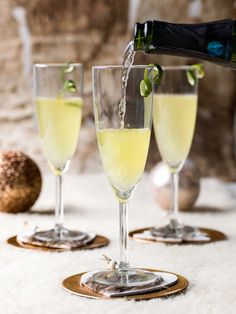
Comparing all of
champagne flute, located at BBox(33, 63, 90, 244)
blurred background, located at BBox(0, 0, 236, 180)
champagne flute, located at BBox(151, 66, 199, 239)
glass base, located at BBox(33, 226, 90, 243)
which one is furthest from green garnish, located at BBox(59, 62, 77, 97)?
blurred background, located at BBox(0, 0, 236, 180)

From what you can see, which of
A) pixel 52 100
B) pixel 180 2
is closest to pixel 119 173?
pixel 52 100

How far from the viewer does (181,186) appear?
216cm

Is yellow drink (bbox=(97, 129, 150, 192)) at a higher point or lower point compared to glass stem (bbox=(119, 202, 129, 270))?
higher

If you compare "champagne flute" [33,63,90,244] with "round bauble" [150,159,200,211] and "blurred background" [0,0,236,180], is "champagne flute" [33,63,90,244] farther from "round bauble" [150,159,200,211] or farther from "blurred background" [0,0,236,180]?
"blurred background" [0,0,236,180]

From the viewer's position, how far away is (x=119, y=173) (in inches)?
52.9

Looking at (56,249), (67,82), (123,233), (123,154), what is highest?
(67,82)

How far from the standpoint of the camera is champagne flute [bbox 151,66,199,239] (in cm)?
183

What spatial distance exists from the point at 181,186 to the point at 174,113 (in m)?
0.38

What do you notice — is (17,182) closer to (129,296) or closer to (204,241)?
(204,241)

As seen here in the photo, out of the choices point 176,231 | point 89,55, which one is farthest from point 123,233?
point 89,55

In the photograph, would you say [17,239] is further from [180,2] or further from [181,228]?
[180,2]

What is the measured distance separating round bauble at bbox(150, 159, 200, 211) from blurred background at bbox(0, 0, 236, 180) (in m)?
1.02

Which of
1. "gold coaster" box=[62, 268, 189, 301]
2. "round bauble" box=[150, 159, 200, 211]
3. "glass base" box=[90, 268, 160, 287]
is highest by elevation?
"round bauble" box=[150, 159, 200, 211]

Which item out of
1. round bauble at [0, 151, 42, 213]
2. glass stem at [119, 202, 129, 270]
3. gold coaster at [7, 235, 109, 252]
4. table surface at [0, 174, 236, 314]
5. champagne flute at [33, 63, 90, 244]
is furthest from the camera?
round bauble at [0, 151, 42, 213]
